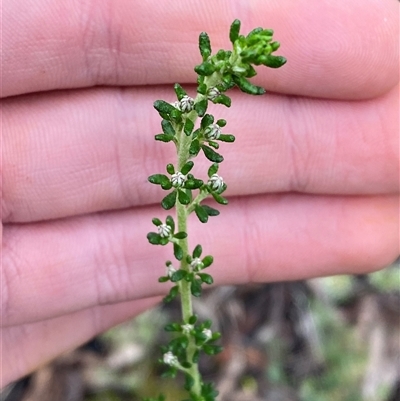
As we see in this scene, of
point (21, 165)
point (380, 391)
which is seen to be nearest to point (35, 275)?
point (21, 165)

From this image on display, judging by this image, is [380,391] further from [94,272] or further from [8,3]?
[8,3]

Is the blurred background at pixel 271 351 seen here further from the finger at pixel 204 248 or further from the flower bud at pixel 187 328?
the flower bud at pixel 187 328

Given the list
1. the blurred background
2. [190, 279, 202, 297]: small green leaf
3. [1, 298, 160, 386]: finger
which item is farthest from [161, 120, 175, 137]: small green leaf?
the blurred background

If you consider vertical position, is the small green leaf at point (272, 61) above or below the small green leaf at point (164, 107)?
above

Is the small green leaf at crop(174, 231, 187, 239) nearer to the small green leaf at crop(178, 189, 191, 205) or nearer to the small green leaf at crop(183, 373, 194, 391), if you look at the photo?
the small green leaf at crop(178, 189, 191, 205)

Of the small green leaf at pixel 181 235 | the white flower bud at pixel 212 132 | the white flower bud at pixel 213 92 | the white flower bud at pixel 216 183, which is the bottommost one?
the small green leaf at pixel 181 235

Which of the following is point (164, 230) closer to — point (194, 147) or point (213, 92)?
point (194, 147)

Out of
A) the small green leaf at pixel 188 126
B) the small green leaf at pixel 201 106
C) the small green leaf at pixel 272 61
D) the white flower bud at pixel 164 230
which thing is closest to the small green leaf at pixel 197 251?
the white flower bud at pixel 164 230
